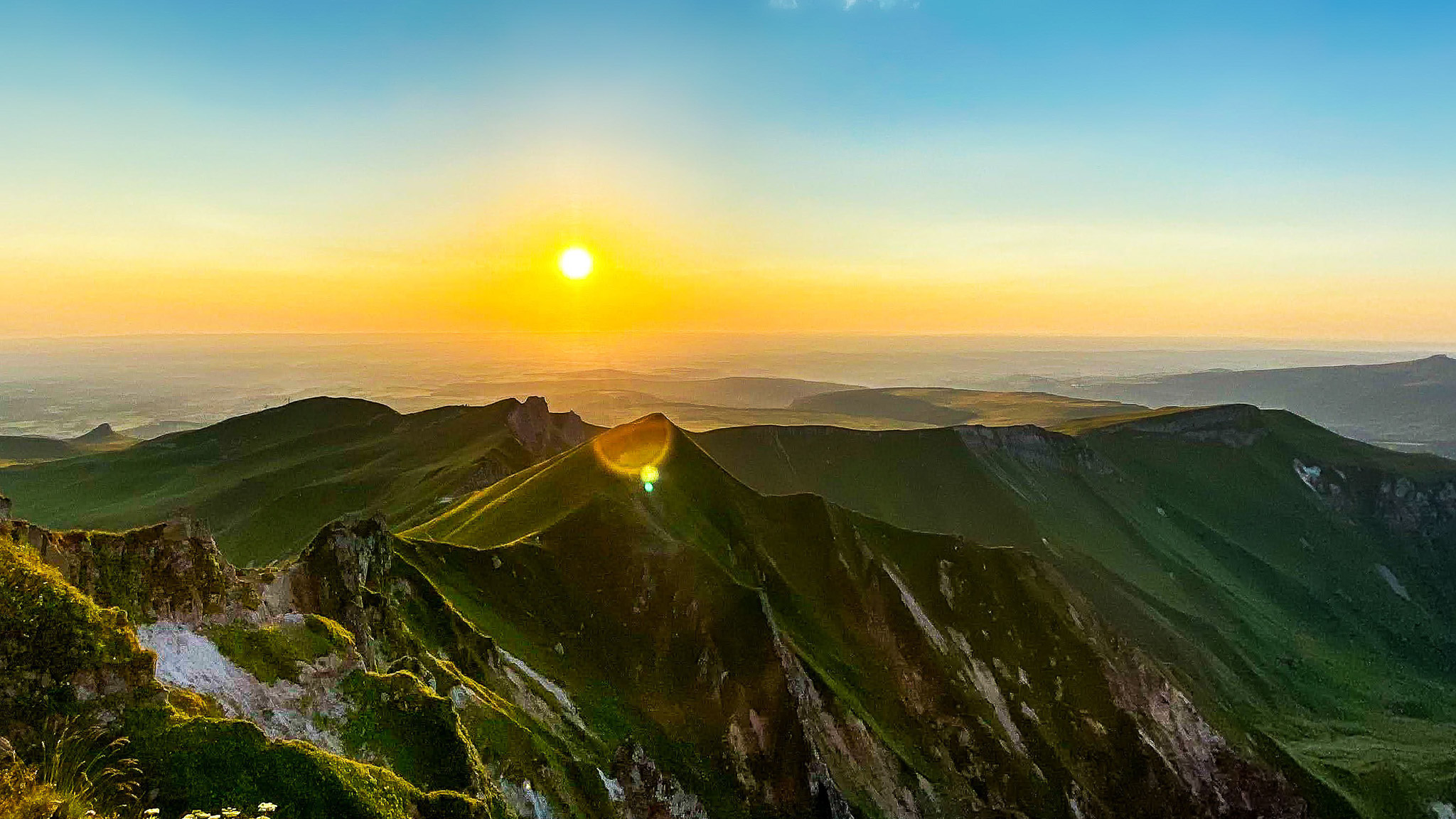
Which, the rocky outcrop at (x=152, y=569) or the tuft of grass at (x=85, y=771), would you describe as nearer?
the tuft of grass at (x=85, y=771)

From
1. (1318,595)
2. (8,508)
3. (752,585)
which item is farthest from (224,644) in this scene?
(1318,595)

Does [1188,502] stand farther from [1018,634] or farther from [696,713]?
[696,713]

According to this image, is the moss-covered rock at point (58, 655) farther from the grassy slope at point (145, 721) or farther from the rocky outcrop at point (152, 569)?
the rocky outcrop at point (152, 569)

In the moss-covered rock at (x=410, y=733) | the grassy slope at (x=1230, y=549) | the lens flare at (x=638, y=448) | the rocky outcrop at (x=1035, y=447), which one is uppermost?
the lens flare at (x=638, y=448)

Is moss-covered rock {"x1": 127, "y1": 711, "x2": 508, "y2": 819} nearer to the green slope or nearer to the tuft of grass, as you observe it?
the tuft of grass

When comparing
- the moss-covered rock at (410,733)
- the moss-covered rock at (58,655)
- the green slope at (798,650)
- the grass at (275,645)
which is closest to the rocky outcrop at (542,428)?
the green slope at (798,650)

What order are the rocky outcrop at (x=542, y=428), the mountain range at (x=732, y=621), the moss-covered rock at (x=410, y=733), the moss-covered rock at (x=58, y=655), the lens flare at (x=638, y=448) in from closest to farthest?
the moss-covered rock at (x=58, y=655)
the mountain range at (x=732, y=621)
the moss-covered rock at (x=410, y=733)
the lens flare at (x=638, y=448)
the rocky outcrop at (x=542, y=428)
